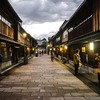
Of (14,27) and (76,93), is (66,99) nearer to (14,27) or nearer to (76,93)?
(76,93)

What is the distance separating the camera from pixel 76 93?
430 inches

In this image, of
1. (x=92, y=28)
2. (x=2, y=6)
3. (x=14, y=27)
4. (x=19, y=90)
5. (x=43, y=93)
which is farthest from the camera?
(x=14, y=27)

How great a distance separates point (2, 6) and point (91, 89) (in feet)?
51.3

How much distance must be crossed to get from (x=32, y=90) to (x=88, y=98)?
3342 millimetres

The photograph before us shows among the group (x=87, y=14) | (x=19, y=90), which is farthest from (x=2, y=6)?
(x=19, y=90)

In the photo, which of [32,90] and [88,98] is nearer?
[88,98]

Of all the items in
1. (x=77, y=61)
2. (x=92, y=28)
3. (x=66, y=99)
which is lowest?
(x=66, y=99)

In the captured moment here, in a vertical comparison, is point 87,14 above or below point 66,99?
above

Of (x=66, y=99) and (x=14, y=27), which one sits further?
(x=14, y=27)

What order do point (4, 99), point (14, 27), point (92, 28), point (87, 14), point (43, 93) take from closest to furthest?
point (4, 99) → point (43, 93) → point (92, 28) → point (87, 14) → point (14, 27)

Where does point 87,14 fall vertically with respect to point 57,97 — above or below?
above

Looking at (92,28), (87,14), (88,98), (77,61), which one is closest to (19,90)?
(88,98)

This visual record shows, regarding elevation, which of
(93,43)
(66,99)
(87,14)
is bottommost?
(66,99)

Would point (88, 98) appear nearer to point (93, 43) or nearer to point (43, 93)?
point (43, 93)
